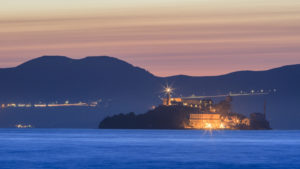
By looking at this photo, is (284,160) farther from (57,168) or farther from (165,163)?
(57,168)

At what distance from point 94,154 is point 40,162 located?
589 inches

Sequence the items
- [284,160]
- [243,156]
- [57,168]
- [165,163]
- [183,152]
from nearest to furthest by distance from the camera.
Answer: [57,168] < [165,163] < [284,160] < [243,156] < [183,152]

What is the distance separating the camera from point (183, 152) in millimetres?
109812

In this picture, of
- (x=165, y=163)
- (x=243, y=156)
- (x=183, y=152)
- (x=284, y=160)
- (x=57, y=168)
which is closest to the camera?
(x=57, y=168)

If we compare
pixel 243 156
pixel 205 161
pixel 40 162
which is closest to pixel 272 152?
pixel 243 156

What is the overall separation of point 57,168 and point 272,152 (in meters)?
39.2

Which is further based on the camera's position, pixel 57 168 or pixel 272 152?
pixel 272 152

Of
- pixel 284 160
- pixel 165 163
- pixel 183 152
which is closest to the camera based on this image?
pixel 165 163

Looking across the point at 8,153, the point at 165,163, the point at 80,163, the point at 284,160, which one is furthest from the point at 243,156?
the point at 8,153

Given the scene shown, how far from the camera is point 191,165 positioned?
Answer: 87.4 metres

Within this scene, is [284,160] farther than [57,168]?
Yes

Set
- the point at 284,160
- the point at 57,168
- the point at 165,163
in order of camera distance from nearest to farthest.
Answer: the point at 57,168 → the point at 165,163 → the point at 284,160

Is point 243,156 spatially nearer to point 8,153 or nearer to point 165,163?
point 165,163

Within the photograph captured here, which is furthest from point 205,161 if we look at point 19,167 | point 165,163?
point 19,167
